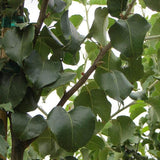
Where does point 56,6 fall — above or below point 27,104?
above

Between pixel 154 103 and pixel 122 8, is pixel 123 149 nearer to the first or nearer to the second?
pixel 154 103

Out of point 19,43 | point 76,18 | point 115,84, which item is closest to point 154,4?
point 115,84

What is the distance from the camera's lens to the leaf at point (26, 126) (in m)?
0.70

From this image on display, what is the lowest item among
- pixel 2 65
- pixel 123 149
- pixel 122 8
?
pixel 123 149

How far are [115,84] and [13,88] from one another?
0.76 ft

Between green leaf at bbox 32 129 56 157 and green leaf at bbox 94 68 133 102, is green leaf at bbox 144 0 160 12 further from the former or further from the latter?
green leaf at bbox 32 129 56 157

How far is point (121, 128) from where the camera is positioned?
99 cm

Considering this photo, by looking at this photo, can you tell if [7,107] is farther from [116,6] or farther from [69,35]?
[116,6]

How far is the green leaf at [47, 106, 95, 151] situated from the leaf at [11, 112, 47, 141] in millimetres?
48

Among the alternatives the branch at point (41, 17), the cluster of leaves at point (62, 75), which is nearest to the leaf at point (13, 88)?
the cluster of leaves at point (62, 75)

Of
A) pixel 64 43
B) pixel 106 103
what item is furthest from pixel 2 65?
pixel 106 103

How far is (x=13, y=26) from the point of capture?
0.78 metres

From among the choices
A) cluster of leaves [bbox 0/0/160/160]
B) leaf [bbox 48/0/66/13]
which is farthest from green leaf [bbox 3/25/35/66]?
leaf [bbox 48/0/66/13]

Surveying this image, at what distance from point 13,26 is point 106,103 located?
1.00ft
